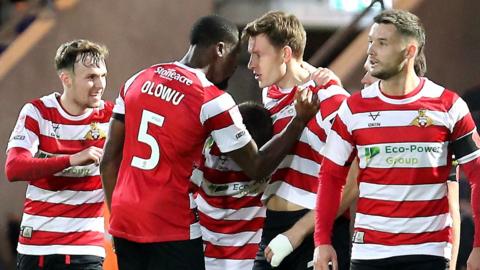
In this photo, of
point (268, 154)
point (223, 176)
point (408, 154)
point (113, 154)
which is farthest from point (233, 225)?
point (408, 154)

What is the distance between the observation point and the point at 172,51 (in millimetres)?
13820

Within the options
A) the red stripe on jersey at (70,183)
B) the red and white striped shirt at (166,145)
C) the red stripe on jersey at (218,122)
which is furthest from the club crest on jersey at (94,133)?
the red stripe on jersey at (218,122)

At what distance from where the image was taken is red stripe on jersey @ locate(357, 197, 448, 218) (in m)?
7.34

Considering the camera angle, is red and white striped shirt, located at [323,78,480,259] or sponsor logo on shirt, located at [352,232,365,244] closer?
red and white striped shirt, located at [323,78,480,259]

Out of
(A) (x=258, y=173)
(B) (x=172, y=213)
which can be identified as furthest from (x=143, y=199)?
(A) (x=258, y=173)

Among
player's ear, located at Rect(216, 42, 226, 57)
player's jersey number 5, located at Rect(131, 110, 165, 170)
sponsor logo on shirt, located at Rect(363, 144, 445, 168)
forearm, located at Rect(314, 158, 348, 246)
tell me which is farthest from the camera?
player's ear, located at Rect(216, 42, 226, 57)

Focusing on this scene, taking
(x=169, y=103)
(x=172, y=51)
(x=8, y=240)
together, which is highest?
(x=172, y=51)

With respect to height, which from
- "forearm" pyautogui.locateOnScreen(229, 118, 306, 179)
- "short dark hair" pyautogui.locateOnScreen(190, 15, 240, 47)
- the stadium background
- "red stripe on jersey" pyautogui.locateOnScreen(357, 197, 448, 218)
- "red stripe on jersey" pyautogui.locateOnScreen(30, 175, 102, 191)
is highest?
the stadium background

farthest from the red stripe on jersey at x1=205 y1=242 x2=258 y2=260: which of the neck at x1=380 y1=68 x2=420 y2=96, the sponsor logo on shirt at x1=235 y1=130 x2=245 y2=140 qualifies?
the neck at x1=380 y1=68 x2=420 y2=96

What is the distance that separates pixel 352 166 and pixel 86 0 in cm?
674

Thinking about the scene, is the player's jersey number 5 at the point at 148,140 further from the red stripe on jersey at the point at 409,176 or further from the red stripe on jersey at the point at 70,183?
the red stripe on jersey at the point at 70,183

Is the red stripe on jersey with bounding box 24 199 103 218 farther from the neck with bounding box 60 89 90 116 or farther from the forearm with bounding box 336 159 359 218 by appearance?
the forearm with bounding box 336 159 359 218

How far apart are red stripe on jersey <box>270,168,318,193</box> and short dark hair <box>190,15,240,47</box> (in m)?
0.84

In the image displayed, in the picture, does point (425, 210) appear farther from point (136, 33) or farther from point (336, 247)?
point (136, 33)
